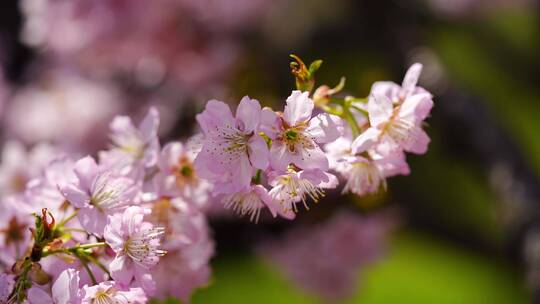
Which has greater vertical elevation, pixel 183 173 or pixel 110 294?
pixel 183 173

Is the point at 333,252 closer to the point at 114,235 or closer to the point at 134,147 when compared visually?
the point at 134,147

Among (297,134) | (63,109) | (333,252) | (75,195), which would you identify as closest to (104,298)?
(75,195)

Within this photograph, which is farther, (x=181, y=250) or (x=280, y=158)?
(x=181, y=250)

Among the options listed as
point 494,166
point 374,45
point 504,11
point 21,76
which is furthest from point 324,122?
point 504,11

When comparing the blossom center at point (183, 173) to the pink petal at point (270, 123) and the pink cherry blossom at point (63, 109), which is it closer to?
the pink petal at point (270, 123)

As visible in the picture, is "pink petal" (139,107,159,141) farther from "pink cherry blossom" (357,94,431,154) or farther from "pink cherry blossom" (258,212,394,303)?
"pink cherry blossom" (258,212,394,303)

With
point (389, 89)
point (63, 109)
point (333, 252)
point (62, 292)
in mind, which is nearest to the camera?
point (62, 292)
